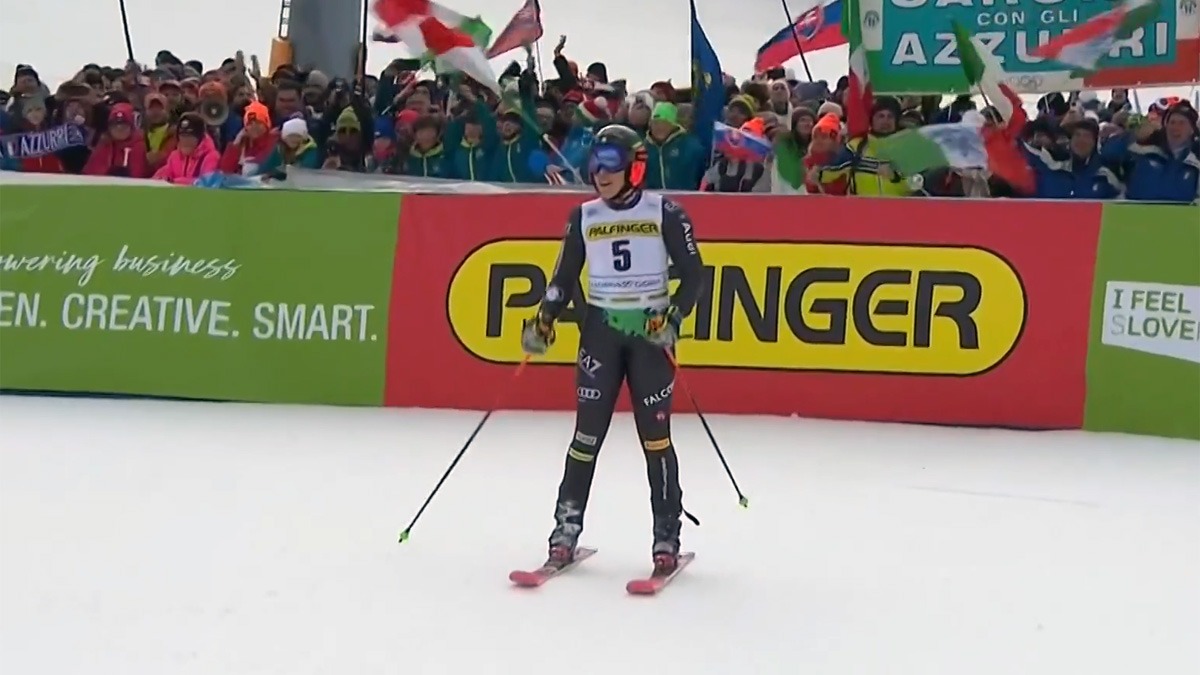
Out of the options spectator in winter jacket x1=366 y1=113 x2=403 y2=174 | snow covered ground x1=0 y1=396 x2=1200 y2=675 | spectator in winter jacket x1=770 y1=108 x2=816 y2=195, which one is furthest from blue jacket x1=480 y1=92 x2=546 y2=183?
snow covered ground x1=0 y1=396 x2=1200 y2=675

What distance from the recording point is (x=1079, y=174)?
9.53m

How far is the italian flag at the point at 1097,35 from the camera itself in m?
9.75

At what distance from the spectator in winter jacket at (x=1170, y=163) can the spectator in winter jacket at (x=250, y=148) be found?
5471mm

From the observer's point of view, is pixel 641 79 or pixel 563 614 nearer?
pixel 563 614

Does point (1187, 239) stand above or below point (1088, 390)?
above

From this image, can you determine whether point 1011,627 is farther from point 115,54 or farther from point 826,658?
point 115,54

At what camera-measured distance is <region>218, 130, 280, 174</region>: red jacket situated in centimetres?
1068

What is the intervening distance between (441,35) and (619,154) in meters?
5.23

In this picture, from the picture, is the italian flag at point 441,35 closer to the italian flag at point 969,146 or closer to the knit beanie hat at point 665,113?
the knit beanie hat at point 665,113

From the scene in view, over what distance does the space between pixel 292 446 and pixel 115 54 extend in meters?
20.2

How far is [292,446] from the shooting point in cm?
852

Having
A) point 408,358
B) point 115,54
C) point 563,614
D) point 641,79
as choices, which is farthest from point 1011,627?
point 115,54

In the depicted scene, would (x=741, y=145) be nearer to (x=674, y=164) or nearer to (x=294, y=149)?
(x=674, y=164)

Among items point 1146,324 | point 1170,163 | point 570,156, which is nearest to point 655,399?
point 1146,324
